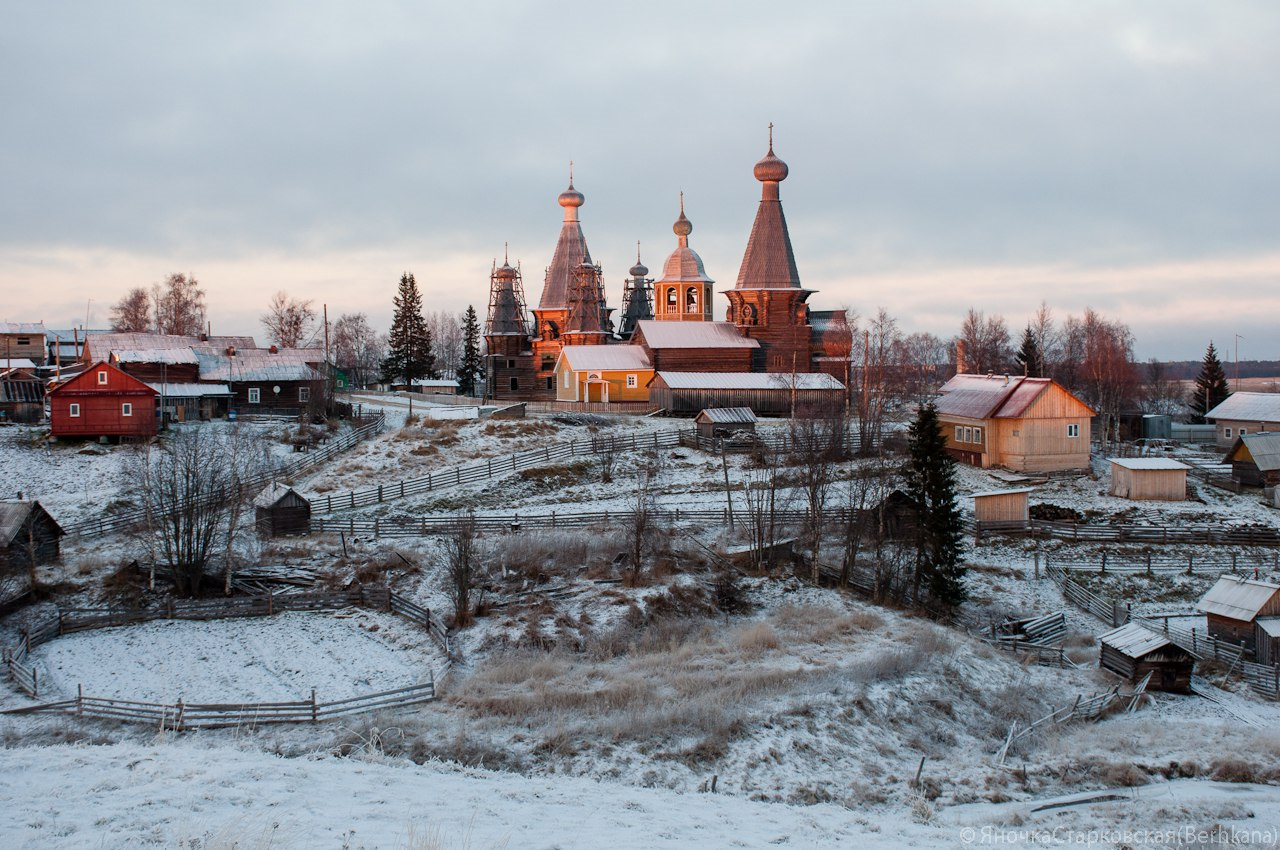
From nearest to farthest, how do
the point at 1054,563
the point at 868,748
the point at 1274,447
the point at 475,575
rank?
the point at 868,748 < the point at 475,575 < the point at 1054,563 < the point at 1274,447

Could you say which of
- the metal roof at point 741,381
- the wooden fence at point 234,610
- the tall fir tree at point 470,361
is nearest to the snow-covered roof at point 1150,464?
the metal roof at point 741,381

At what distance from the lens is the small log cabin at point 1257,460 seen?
3700 centimetres

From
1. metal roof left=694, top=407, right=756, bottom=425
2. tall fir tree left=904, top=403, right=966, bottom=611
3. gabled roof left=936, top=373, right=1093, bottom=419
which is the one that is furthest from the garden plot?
gabled roof left=936, top=373, right=1093, bottom=419

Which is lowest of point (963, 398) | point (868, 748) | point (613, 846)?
point (868, 748)

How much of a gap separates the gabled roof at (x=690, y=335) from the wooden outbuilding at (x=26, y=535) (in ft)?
106

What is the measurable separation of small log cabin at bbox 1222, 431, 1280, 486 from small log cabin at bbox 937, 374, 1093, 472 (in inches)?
223

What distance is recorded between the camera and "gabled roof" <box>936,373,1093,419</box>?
38.8 metres

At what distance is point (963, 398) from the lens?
42781 millimetres

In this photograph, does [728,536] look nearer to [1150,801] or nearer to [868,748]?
[868,748]

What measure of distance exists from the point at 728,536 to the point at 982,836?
714 inches

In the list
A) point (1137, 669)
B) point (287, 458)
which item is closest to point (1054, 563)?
point (1137, 669)

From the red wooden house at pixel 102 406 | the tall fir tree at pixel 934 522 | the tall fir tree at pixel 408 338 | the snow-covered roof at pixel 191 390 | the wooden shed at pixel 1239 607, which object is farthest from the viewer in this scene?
the tall fir tree at pixel 408 338

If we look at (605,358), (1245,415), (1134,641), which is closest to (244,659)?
(1134,641)

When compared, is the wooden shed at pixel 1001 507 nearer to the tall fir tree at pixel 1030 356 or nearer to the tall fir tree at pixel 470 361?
the tall fir tree at pixel 1030 356
